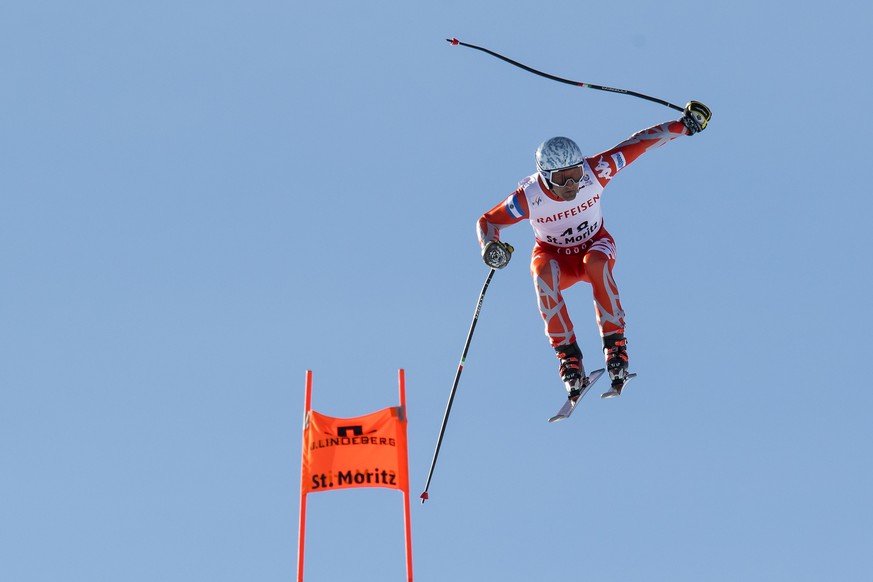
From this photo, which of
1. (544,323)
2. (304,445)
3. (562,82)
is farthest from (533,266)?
(304,445)

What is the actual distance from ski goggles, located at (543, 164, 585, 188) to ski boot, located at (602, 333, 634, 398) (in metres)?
2.15

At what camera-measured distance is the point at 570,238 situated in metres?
20.5

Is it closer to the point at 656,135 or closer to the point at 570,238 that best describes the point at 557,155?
the point at 570,238

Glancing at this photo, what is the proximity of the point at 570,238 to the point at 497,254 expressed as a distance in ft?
4.19

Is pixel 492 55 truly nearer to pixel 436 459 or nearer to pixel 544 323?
pixel 544 323

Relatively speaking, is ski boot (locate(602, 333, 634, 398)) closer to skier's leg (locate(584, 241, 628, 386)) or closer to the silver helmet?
skier's leg (locate(584, 241, 628, 386))

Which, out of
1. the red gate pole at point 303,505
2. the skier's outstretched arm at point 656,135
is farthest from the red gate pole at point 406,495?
the skier's outstretched arm at point 656,135

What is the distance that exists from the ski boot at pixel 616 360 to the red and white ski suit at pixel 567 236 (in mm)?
116

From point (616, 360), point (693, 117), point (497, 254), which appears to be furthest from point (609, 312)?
point (693, 117)

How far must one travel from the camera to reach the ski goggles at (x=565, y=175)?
19828mm

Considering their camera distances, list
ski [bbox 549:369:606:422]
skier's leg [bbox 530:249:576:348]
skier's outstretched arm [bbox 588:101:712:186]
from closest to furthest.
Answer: ski [bbox 549:369:606:422] < skier's leg [bbox 530:249:576:348] < skier's outstretched arm [bbox 588:101:712:186]

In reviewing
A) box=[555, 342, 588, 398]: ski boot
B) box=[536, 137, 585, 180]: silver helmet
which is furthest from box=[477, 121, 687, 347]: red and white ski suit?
box=[536, 137, 585, 180]: silver helmet

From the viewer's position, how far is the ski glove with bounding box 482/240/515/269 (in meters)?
19.8

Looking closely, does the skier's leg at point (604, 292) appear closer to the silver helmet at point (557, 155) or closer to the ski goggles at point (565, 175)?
the ski goggles at point (565, 175)
